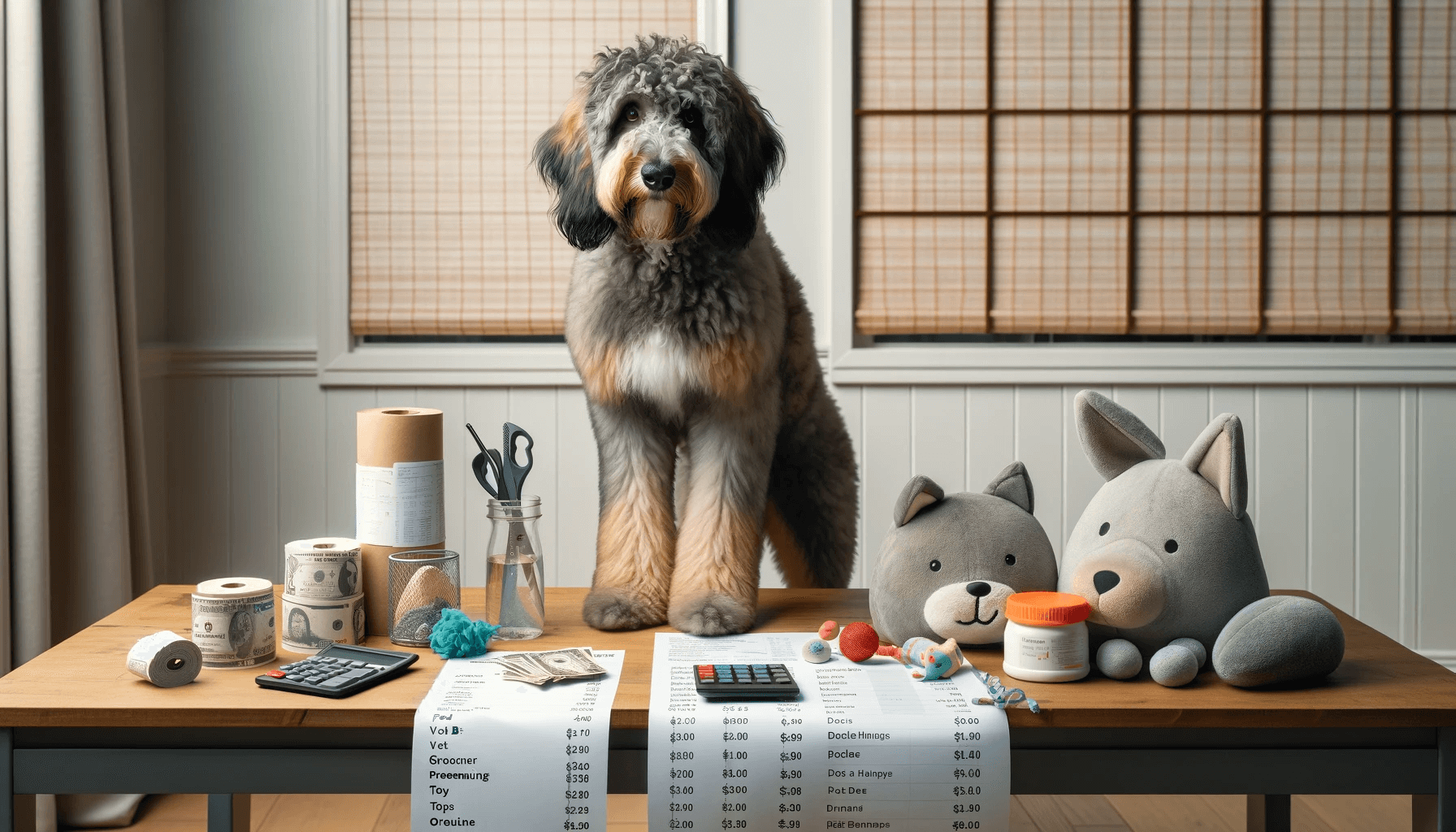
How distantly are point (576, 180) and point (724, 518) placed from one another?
0.46 m

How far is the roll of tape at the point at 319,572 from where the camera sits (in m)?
1.24

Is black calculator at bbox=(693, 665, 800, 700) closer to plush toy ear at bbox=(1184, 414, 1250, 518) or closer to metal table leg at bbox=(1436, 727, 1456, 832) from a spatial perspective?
plush toy ear at bbox=(1184, 414, 1250, 518)

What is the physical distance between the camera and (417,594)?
4.19ft

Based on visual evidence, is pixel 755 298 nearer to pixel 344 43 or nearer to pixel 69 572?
pixel 69 572

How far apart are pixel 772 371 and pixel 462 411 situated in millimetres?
1484

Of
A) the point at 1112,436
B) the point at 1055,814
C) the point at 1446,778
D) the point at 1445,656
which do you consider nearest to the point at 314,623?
the point at 1112,436

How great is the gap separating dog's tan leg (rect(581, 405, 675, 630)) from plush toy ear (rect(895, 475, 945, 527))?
0.34m

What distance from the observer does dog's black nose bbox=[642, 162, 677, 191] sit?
48.5 inches

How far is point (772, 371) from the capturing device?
1421mm

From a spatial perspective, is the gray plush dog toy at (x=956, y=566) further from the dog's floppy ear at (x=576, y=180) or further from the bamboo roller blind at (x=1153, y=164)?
the bamboo roller blind at (x=1153, y=164)

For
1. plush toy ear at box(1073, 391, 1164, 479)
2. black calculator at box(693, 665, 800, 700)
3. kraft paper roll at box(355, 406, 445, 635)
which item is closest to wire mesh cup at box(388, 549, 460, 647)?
kraft paper roll at box(355, 406, 445, 635)

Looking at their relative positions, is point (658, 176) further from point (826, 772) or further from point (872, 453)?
point (872, 453)

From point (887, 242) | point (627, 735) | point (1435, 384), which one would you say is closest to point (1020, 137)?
point (887, 242)

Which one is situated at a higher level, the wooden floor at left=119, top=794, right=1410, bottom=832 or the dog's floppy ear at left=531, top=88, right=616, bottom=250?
the dog's floppy ear at left=531, top=88, right=616, bottom=250
